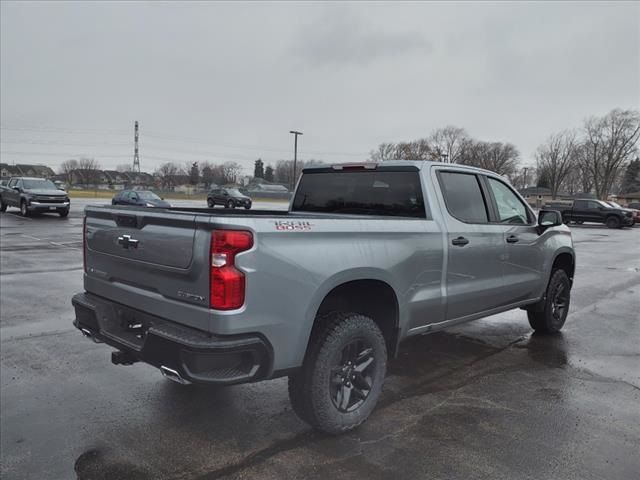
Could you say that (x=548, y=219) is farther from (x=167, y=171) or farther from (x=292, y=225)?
(x=167, y=171)

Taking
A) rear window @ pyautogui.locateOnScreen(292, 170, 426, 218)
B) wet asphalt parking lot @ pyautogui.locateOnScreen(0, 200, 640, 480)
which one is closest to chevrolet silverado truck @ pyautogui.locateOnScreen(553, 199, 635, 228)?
wet asphalt parking lot @ pyautogui.locateOnScreen(0, 200, 640, 480)

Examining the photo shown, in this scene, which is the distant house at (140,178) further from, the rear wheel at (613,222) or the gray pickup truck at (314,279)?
the gray pickup truck at (314,279)

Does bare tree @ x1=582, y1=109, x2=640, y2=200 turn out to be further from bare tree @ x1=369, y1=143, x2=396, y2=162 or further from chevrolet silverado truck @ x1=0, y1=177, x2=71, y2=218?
chevrolet silverado truck @ x1=0, y1=177, x2=71, y2=218

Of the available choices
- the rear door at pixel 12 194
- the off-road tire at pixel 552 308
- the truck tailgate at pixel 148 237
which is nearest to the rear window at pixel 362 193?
the truck tailgate at pixel 148 237

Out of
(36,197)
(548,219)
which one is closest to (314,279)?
(548,219)

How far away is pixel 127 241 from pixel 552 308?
4.86m

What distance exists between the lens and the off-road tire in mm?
5719

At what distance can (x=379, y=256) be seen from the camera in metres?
3.43

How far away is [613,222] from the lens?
30.6m

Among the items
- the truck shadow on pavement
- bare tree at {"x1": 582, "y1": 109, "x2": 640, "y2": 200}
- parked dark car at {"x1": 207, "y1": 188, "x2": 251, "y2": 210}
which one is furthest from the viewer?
bare tree at {"x1": 582, "y1": 109, "x2": 640, "y2": 200}

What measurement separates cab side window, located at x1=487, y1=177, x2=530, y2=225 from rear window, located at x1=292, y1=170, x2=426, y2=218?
3.94 ft

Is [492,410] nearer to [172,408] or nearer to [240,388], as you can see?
[240,388]

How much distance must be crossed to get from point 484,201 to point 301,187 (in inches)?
71.2

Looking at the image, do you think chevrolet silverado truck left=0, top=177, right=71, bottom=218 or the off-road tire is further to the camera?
chevrolet silverado truck left=0, top=177, right=71, bottom=218
